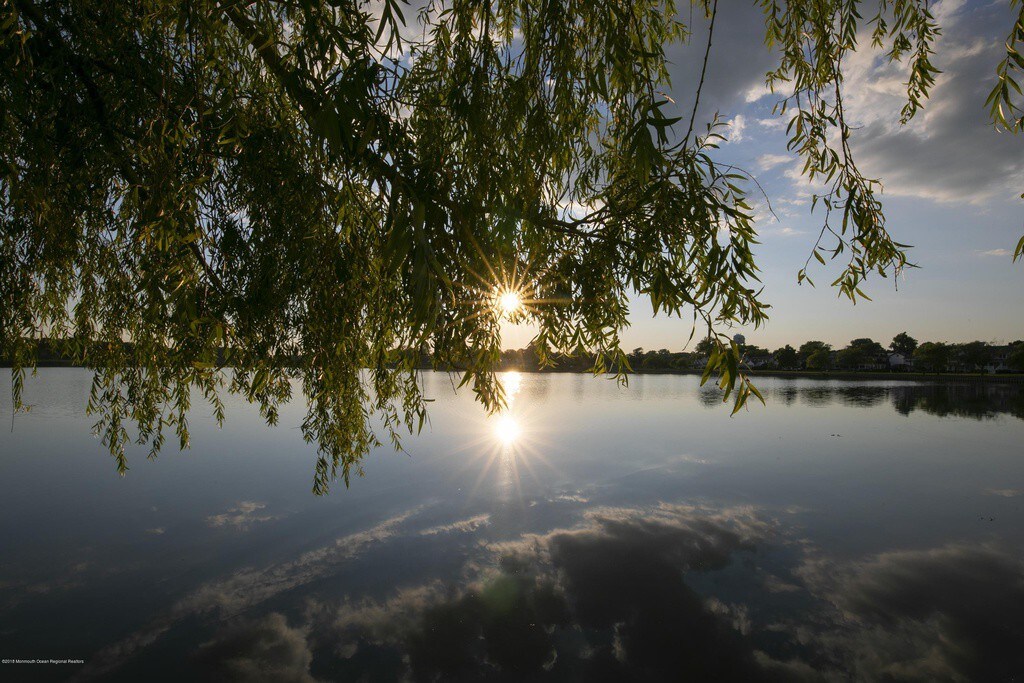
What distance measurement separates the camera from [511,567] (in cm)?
485

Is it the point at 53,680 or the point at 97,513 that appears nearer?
the point at 53,680

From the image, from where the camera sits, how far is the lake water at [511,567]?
3506mm

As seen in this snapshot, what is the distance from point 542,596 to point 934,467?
904cm

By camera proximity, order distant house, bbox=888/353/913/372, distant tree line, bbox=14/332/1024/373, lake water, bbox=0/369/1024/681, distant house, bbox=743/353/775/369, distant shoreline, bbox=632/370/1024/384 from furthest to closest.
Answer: distant house, bbox=743/353/775/369
distant house, bbox=888/353/913/372
distant tree line, bbox=14/332/1024/373
distant shoreline, bbox=632/370/1024/384
lake water, bbox=0/369/1024/681

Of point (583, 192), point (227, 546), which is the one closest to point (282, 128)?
point (583, 192)

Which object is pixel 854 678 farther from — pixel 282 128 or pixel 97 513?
pixel 97 513

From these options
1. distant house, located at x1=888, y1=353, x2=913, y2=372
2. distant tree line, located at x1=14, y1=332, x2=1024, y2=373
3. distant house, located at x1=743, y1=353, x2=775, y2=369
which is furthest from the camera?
distant house, located at x1=743, y1=353, x2=775, y2=369

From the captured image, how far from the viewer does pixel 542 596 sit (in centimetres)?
431

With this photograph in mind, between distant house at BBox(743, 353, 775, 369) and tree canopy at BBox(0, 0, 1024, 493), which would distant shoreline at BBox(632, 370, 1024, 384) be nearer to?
distant house at BBox(743, 353, 775, 369)

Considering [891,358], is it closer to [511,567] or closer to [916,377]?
[916,377]

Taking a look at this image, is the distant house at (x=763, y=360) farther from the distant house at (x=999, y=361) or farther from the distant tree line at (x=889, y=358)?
the distant house at (x=999, y=361)

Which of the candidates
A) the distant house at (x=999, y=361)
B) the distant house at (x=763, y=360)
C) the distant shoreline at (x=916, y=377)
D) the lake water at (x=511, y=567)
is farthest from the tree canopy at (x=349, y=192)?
the distant house at (x=999, y=361)

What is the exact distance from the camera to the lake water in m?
3.51

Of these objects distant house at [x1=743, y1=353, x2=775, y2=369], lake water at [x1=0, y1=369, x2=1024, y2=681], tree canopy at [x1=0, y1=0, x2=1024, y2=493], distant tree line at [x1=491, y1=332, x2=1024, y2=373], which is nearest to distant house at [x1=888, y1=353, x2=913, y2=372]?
distant tree line at [x1=491, y1=332, x2=1024, y2=373]
